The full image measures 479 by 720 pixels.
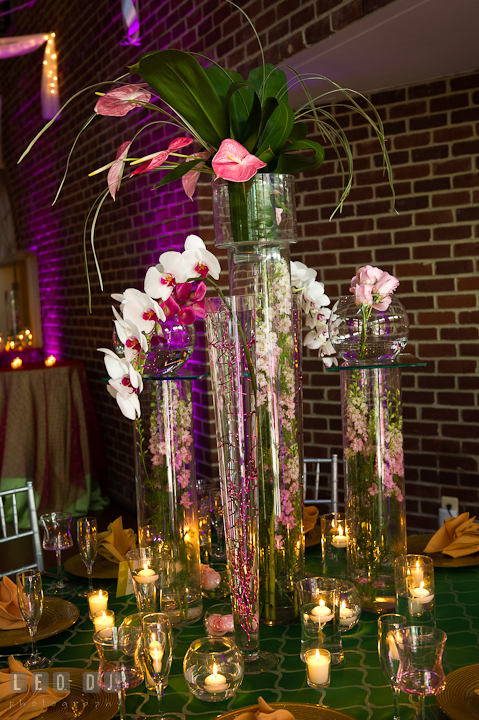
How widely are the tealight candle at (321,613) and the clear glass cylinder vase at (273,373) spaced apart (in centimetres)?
22

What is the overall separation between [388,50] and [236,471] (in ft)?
6.36

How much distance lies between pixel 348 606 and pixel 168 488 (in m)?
0.42

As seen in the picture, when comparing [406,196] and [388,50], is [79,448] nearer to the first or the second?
[406,196]

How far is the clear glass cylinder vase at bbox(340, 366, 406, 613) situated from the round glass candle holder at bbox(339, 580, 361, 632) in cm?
10

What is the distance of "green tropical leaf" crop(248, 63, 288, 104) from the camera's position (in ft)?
4.26

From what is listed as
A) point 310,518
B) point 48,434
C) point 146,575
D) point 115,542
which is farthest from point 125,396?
point 48,434

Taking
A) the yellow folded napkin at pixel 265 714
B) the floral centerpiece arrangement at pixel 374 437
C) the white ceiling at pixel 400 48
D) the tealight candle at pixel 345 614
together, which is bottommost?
the tealight candle at pixel 345 614

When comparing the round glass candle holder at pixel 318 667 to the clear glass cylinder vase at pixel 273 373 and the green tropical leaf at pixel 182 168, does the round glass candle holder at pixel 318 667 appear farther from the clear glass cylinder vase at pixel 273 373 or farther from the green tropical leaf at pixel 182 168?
the green tropical leaf at pixel 182 168

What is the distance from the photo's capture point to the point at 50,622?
1.38 metres

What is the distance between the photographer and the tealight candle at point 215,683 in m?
1.06

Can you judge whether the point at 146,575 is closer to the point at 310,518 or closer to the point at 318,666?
the point at 318,666

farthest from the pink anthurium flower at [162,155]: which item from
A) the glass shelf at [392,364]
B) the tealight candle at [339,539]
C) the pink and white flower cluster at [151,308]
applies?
the tealight candle at [339,539]

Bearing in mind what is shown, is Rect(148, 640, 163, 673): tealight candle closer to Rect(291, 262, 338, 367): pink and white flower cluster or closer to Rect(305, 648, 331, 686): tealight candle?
Rect(305, 648, 331, 686): tealight candle

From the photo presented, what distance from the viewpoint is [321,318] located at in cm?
155
